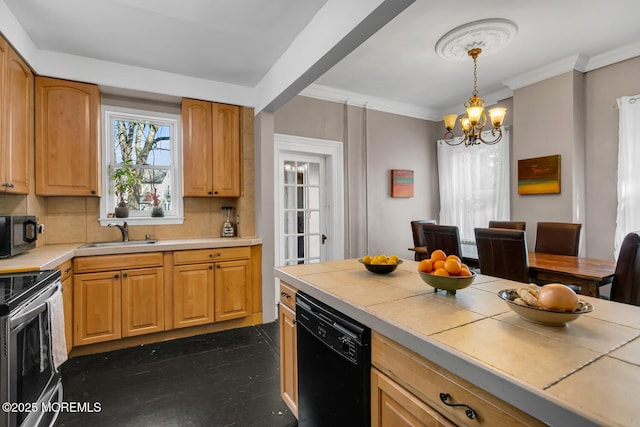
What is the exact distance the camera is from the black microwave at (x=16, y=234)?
2.10m

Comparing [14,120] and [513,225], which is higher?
[14,120]

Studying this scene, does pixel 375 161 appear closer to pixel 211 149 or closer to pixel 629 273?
pixel 211 149

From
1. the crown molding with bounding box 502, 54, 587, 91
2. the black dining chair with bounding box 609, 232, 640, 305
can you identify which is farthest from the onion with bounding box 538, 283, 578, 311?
the crown molding with bounding box 502, 54, 587, 91

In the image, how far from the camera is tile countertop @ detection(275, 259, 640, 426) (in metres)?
0.61

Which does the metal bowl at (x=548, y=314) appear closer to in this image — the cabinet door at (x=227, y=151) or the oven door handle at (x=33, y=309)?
the oven door handle at (x=33, y=309)

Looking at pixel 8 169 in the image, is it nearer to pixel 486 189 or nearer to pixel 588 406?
pixel 588 406

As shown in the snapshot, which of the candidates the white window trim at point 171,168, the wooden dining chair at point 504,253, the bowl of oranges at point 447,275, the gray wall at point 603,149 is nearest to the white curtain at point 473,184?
the gray wall at point 603,149

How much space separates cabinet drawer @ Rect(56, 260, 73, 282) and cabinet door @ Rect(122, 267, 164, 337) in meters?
0.38

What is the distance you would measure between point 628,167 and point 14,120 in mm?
5358

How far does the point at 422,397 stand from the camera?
3.04ft

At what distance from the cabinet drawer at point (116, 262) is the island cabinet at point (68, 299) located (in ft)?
0.26

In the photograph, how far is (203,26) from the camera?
8.08 ft

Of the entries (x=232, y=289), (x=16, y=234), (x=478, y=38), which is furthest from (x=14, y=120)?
(x=478, y=38)

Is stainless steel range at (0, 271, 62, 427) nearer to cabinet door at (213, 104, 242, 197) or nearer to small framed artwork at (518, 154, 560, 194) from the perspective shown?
cabinet door at (213, 104, 242, 197)
